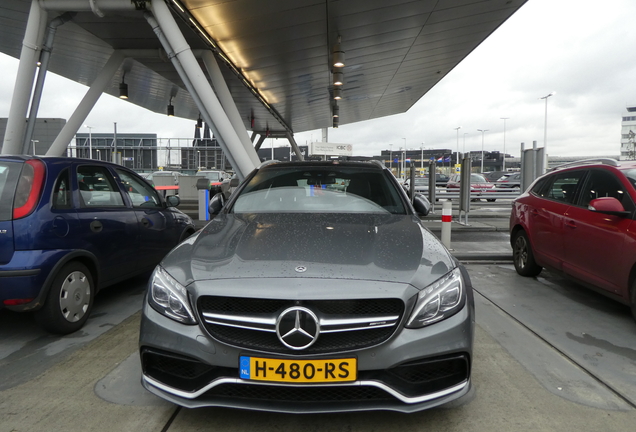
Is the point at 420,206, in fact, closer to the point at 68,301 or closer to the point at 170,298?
the point at 170,298

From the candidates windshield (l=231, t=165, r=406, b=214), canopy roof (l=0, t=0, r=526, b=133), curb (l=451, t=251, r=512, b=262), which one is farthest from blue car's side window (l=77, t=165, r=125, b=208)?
curb (l=451, t=251, r=512, b=262)

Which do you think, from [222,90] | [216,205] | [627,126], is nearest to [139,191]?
[216,205]

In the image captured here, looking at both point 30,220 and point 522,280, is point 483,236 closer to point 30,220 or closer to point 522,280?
point 522,280

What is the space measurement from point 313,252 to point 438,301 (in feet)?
2.42

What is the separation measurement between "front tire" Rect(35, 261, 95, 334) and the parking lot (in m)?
0.13

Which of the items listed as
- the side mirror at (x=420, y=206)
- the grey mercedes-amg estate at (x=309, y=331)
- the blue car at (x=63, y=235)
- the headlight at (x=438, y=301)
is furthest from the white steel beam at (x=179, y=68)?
the headlight at (x=438, y=301)

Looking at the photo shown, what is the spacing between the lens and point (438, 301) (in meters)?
2.35

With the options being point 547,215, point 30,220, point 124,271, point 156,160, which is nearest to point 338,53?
point 547,215

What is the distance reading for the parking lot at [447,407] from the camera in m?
2.55

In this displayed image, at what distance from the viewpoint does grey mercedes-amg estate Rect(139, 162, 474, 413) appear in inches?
86.2

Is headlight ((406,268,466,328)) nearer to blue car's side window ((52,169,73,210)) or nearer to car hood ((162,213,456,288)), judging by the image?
car hood ((162,213,456,288))

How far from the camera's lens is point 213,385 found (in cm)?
223

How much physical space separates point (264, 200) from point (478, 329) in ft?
7.42

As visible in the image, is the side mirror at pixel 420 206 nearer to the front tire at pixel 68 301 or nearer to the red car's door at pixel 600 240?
the red car's door at pixel 600 240
